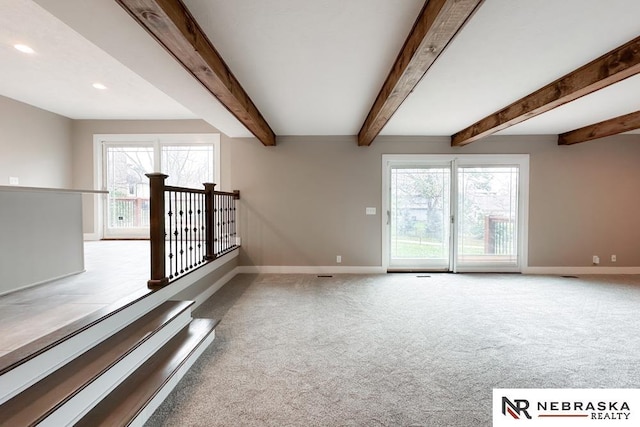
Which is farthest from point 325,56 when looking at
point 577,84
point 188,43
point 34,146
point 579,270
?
point 579,270

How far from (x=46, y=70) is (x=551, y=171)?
741 centimetres

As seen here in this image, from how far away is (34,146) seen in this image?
4.71 meters

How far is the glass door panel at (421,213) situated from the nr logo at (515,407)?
3.27m

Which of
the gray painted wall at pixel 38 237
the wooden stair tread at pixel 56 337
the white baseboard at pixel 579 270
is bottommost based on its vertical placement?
the white baseboard at pixel 579 270

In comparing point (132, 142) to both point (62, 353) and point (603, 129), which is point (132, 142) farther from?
point (603, 129)

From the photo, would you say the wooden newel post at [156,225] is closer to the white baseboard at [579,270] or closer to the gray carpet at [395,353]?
the gray carpet at [395,353]

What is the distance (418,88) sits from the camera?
2.87 metres

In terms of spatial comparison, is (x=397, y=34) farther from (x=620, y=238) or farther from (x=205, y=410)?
(x=620, y=238)

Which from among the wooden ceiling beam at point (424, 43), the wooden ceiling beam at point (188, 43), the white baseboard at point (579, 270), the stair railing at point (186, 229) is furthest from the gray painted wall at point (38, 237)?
the white baseboard at point (579, 270)

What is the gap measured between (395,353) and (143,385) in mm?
1805

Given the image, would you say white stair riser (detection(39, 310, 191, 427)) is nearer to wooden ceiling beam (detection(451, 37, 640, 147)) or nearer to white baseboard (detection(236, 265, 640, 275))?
white baseboard (detection(236, 265, 640, 275))

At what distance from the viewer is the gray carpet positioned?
68.2 inches

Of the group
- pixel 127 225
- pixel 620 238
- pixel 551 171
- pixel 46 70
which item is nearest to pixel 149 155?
pixel 127 225

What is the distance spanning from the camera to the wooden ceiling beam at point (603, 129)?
3711 millimetres
